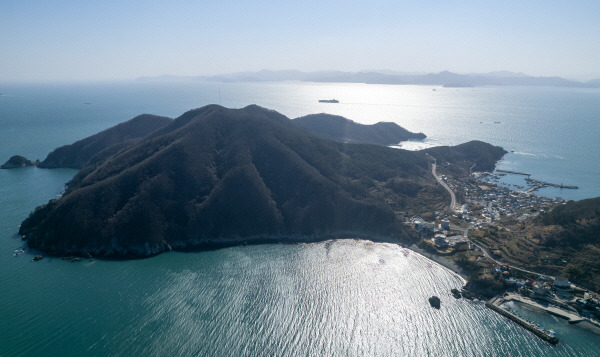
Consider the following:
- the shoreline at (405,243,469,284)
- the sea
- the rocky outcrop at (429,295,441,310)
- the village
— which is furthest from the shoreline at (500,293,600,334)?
the rocky outcrop at (429,295,441,310)

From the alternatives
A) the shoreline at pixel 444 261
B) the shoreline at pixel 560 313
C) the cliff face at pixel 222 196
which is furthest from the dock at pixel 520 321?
the cliff face at pixel 222 196

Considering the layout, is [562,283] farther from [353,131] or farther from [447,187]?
[353,131]

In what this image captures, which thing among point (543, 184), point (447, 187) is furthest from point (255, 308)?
point (543, 184)

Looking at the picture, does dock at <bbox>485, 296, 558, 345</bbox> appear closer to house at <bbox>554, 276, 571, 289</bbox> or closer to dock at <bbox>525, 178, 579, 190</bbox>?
house at <bbox>554, 276, 571, 289</bbox>

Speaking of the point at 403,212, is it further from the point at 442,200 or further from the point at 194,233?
the point at 194,233

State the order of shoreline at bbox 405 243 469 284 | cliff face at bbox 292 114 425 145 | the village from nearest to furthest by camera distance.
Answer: the village < shoreline at bbox 405 243 469 284 < cliff face at bbox 292 114 425 145

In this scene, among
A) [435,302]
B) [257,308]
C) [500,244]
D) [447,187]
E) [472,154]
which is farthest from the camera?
[472,154]
